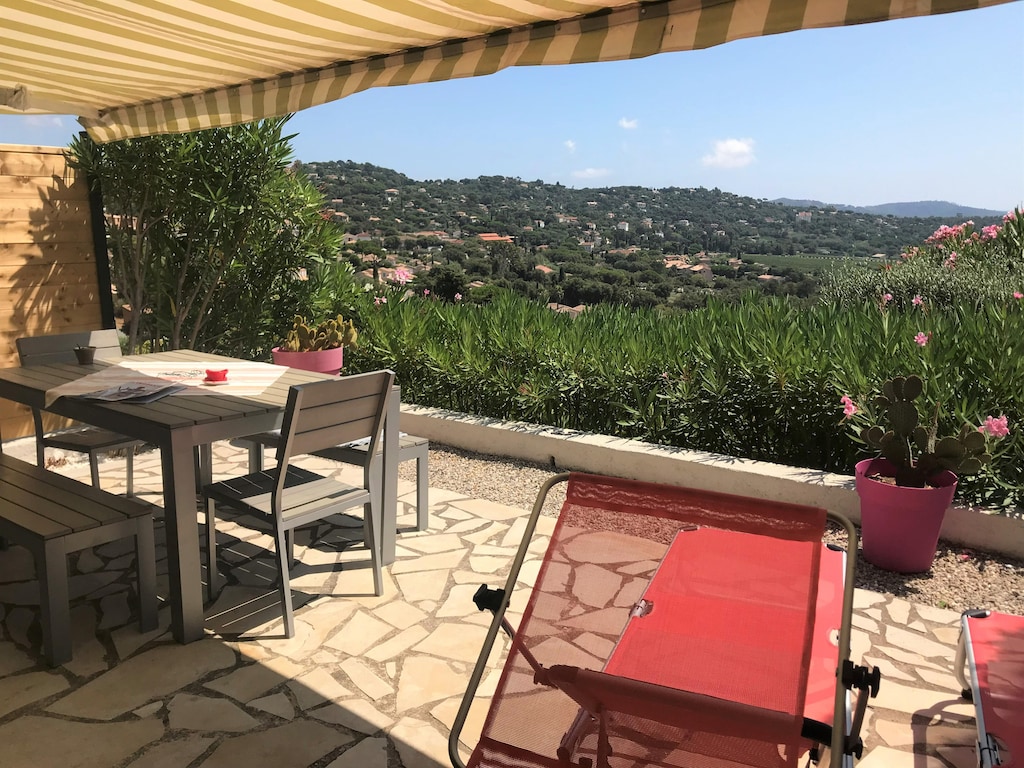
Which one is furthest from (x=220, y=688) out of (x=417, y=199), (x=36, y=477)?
(x=417, y=199)

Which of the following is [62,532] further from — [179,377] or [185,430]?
[179,377]

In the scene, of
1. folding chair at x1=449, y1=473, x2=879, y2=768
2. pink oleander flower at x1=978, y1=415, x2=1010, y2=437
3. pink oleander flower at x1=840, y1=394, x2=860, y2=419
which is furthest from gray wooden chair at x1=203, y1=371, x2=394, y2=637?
pink oleander flower at x1=978, y1=415, x2=1010, y2=437

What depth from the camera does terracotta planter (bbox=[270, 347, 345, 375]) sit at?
635 centimetres

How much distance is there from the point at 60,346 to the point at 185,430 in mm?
2231

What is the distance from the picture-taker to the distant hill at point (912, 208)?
1262 centimetres

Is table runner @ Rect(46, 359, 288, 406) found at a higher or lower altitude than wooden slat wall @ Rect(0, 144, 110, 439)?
lower

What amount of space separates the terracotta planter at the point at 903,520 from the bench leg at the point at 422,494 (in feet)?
7.76

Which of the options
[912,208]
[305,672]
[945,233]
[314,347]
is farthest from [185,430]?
[912,208]

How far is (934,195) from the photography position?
19.3 m

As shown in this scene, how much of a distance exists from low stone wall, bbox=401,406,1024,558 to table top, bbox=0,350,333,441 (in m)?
2.08

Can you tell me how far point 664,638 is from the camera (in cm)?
206

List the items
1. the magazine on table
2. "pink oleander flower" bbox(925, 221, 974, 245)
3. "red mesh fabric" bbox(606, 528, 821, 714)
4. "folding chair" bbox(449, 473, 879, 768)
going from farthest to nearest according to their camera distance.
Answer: "pink oleander flower" bbox(925, 221, 974, 245) → the magazine on table → "red mesh fabric" bbox(606, 528, 821, 714) → "folding chair" bbox(449, 473, 879, 768)

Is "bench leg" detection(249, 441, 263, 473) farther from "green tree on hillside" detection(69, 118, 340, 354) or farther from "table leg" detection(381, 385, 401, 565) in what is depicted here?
"green tree on hillside" detection(69, 118, 340, 354)

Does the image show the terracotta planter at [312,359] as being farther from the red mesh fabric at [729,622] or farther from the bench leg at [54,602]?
the red mesh fabric at [729,622]
